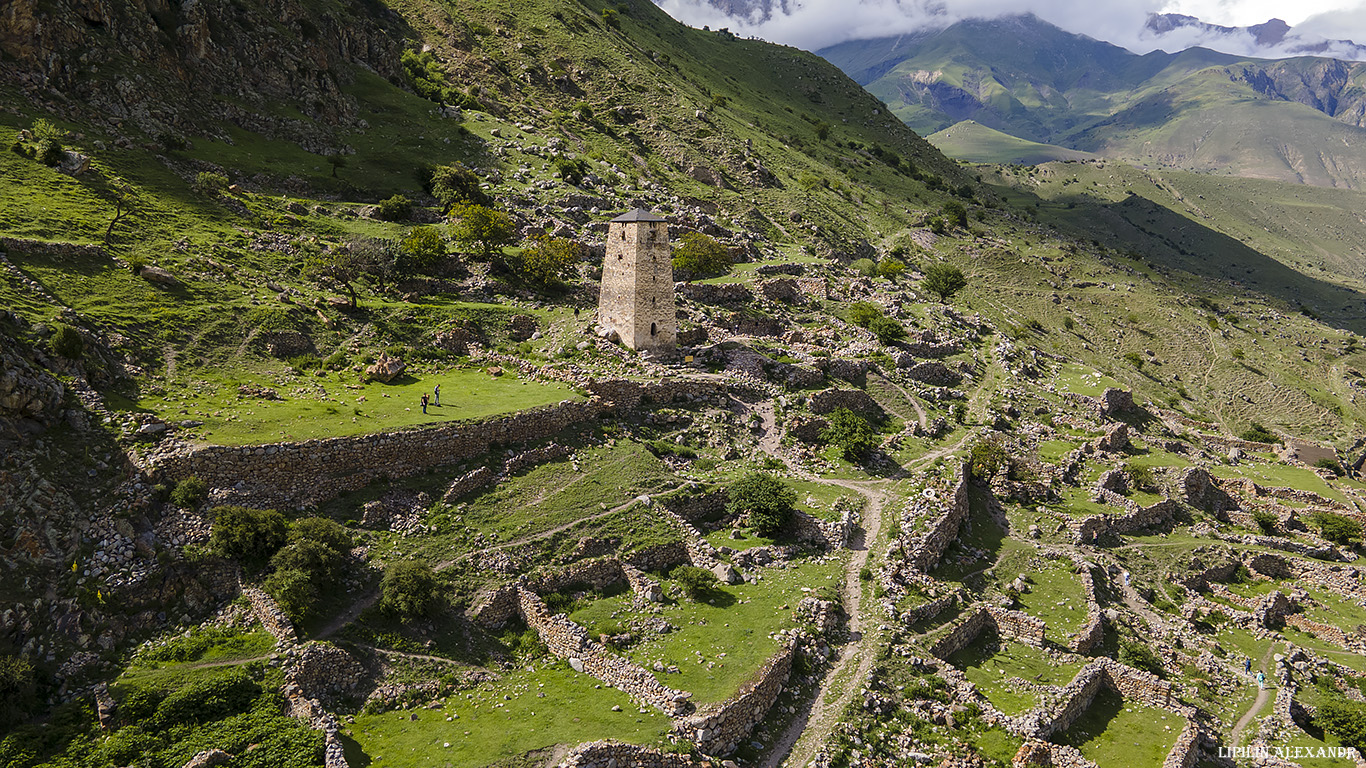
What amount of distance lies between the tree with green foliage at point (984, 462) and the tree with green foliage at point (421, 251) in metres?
39.1

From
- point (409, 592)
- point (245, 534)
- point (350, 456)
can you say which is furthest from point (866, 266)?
point (245, 534)

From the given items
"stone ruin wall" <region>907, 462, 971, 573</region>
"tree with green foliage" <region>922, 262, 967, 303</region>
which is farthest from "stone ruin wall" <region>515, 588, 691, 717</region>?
"tree with green foliage" <region>922, 262, 967, 303</region>

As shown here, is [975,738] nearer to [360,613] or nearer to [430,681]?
[430,681]

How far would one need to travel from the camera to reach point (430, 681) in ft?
74.3

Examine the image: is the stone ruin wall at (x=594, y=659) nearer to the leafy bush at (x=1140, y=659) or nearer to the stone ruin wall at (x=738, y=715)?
the stone ruin wall at (x=738, y=715)

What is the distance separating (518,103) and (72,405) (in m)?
78.6

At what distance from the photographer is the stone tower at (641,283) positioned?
1671 inches

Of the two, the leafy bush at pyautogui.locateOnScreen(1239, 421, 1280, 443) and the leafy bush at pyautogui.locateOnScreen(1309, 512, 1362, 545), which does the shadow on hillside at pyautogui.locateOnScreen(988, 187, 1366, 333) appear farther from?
the leafy bush at pyautogui.locateOnScreen(1309, 512, 1362, 545)

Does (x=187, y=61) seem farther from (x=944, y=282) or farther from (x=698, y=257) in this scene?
(x=944, y=282)

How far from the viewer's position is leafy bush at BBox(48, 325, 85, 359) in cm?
2625

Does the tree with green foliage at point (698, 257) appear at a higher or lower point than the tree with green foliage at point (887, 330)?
higher

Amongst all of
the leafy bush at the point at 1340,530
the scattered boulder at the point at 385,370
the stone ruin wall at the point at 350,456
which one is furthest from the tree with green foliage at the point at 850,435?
the leafy bush at the point at 1340,530

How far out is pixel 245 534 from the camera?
23609 millimetres

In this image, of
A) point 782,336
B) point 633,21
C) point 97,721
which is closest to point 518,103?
point 782,336
